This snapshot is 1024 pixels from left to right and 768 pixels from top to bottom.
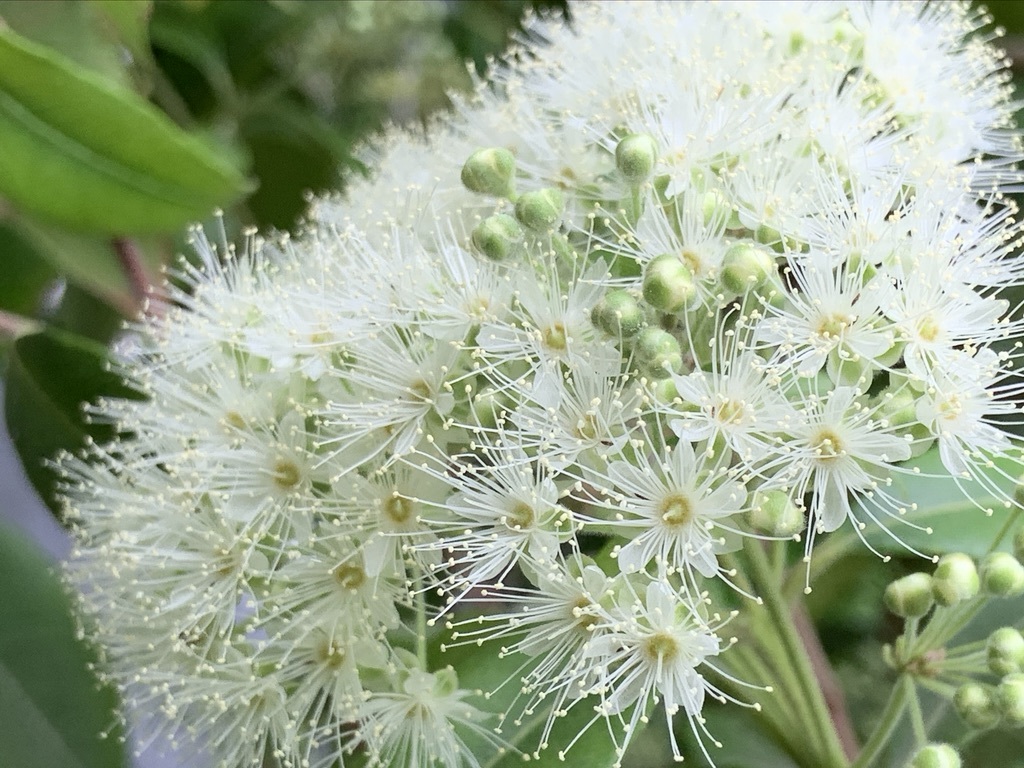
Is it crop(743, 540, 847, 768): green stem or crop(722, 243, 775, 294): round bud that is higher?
crop(722, 243, 775, 294): round bud

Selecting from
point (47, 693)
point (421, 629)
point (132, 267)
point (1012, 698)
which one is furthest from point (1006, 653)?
point (132, 267)

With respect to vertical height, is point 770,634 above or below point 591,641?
below

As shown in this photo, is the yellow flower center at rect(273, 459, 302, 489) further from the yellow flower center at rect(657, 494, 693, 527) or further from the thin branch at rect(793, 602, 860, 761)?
the thin branch at rect(793, 602, 860, 761)

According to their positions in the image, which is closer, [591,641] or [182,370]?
[591,641]

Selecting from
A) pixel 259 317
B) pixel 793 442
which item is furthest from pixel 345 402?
pixel 793 442

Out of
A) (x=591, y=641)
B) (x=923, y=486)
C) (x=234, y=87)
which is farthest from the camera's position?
(x=234, y=87)

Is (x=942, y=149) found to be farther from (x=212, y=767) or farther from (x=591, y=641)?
(x=212, y=767)

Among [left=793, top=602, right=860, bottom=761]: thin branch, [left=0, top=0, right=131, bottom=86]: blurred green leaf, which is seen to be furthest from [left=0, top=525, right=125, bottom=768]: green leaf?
[left=793, top=602, right=860, bottom=761]: thin branch
